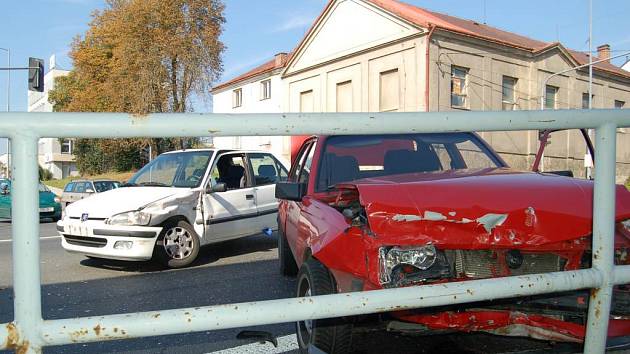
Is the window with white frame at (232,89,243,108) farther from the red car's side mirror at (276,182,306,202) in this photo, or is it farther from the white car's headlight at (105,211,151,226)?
the red car's side mirror at (276,182,306,202)

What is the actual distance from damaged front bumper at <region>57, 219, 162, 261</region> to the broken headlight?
193 inches

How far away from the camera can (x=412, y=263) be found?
8.86ft

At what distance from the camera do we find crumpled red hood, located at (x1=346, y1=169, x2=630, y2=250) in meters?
2.67

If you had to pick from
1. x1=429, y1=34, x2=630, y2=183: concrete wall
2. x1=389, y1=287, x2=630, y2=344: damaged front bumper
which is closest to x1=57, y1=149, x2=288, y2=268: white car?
x1=389, y1=287, x2=630, y2=344: damaged front bumper

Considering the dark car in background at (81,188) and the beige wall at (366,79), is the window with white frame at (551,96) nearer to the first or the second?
the beige wall at (366,79)

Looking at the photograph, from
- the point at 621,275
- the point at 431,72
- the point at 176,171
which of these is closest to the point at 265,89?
the point at 431,72

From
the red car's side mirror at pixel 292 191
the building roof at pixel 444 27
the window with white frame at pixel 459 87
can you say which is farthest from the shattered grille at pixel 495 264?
the window with white frame at pixel 459 87

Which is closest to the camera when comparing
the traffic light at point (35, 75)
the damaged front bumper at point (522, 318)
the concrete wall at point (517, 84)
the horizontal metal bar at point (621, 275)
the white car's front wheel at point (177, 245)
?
the horizontal metal bar at point (621, 275)

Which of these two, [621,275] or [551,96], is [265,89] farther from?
[621,275]

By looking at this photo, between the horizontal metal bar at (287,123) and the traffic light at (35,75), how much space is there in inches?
837

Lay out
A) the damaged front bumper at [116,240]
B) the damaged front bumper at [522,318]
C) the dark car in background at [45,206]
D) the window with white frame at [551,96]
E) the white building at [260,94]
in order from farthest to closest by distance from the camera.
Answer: the white building at [260,94], the window with white frame at [551,96], the dark car in background at [45,206], the damaged front bumper at [116,240], the damaged front bumper at [522,318]

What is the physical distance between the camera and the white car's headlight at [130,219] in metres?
6.87

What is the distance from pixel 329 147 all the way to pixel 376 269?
6.65 feet

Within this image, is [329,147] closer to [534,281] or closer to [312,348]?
[312,348]
